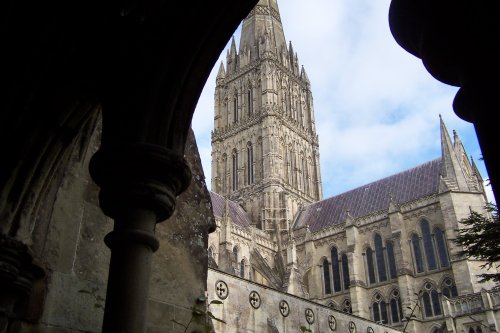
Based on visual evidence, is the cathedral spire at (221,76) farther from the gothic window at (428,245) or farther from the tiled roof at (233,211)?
the gothic window at (428,245)

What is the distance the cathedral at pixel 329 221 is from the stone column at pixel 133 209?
19351mm

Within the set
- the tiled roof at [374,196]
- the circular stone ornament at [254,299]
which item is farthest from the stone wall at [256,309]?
the tiled roof at [374,196]

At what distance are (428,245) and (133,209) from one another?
31.9 m

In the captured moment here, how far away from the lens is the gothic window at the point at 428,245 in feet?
105

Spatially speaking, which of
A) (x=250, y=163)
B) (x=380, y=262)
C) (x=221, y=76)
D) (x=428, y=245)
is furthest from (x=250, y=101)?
(x=428, y=245)

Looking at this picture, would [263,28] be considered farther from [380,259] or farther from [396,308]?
[396,308]

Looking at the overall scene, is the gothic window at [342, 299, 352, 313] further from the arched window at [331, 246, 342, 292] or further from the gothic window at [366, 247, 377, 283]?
the gothic window at [366, 247, 377, 283]

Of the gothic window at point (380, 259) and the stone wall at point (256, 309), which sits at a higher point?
the gothic window at point (380, 259)

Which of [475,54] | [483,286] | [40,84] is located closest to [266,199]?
[483,286]

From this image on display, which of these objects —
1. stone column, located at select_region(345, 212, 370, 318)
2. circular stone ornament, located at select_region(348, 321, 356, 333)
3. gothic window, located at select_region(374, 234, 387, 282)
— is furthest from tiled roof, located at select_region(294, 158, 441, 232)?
circular stone ornament, located at select_region(348, 321, 356, 333)

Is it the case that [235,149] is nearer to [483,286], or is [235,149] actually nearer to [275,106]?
[275,106]

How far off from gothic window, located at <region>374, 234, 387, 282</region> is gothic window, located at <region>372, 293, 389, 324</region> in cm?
125

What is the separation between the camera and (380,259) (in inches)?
1344

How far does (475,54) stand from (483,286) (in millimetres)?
29632
